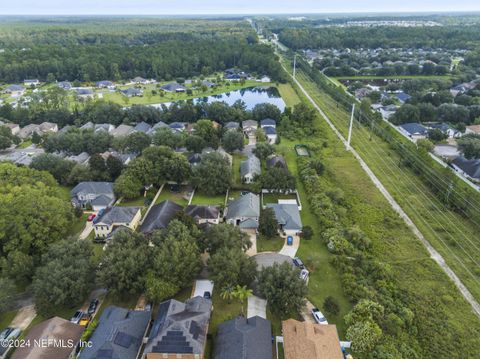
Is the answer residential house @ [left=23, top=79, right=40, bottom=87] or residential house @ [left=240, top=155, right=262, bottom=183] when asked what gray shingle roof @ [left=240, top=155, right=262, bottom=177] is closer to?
Answer: residential house @ [left=240, top=155, right=262, bottom=183]

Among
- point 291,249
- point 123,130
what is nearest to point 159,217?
point 291,249

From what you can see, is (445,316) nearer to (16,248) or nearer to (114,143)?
(16,248)

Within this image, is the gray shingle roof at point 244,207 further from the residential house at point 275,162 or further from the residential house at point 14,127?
the residential house at point 14,127

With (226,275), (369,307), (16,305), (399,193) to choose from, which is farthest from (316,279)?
(16,305)

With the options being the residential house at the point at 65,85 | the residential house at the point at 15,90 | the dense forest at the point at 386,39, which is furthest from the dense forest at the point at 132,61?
the dense forest at the point at 386,39

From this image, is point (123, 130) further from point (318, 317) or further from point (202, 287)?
point (318, 317)

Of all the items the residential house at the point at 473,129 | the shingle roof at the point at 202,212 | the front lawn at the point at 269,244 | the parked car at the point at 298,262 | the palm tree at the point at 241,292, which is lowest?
the front lawn at the point at 269,244
